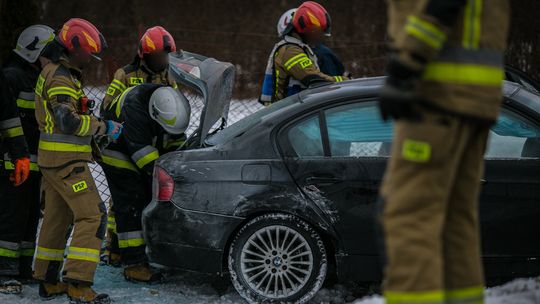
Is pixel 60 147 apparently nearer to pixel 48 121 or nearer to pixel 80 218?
pixel 48 121

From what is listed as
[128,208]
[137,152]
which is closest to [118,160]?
[137,152]

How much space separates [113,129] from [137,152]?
0.49 meters

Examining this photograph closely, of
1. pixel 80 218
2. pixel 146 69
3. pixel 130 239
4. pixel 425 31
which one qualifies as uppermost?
pixel 425 31

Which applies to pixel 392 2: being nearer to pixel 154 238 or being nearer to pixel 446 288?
pixel 446 288

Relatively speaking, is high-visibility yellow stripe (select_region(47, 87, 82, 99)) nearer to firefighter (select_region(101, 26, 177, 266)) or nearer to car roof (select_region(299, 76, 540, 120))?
firefighter (select_region(101, 26, 177, 266))

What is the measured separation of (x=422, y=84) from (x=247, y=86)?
11.4m

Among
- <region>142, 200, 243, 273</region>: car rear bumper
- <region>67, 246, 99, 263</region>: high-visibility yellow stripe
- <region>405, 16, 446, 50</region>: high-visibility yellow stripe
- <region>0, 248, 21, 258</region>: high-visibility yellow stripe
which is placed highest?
<region>405, 16, 446, 50</region>: high-visibility yellow stripe

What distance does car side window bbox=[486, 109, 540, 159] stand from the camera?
5.76 m

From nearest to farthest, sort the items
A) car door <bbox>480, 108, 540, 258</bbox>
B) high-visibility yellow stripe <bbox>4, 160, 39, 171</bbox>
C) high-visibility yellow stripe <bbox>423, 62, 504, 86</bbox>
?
1. high-visibility yellow stripe <bbox>423, 62, 504, 86</bbox>
2. car door <bbox>480, 108, 540, 258</bbox>
3. high-visibility yellow stripe <bbox>4, 160, 39, 171</bbox>

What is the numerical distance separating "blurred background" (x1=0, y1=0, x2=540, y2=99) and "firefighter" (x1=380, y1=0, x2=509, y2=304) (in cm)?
782

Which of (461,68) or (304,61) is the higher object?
(461,68)

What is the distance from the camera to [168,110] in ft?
22.1

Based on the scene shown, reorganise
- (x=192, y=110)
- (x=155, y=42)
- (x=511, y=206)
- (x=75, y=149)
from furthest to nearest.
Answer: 1. (x=192, y=110)
2. (x=155, y=42)
3. (x=75, y=149)
4. (x=511, y=206)

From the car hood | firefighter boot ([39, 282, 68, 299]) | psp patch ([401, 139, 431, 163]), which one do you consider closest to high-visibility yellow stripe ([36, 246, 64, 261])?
firefighter boot ([39, 282, 68, 299])
